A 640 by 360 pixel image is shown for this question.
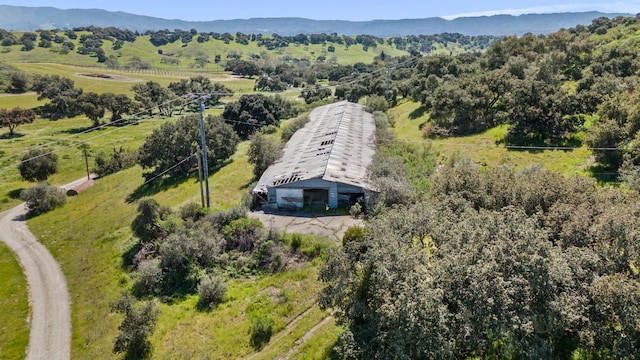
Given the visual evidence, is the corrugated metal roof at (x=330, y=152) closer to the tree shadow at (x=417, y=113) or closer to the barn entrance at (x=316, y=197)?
the barn entrance at (x=316, y=197)

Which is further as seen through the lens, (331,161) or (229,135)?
(229,135)

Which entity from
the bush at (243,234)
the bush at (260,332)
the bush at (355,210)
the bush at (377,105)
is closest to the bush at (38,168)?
the bush at (243,234)

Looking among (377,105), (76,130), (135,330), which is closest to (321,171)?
(135,330)

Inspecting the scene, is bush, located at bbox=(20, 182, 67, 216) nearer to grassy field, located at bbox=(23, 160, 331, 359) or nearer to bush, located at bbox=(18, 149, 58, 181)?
grassy field, located at bbox=(23, 160, 331, 359)

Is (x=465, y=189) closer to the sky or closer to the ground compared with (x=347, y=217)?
closer to the sky

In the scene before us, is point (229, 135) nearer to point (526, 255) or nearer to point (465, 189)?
point (465, 189)

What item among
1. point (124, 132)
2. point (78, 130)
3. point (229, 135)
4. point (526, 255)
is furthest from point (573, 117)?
point (78, 130)
